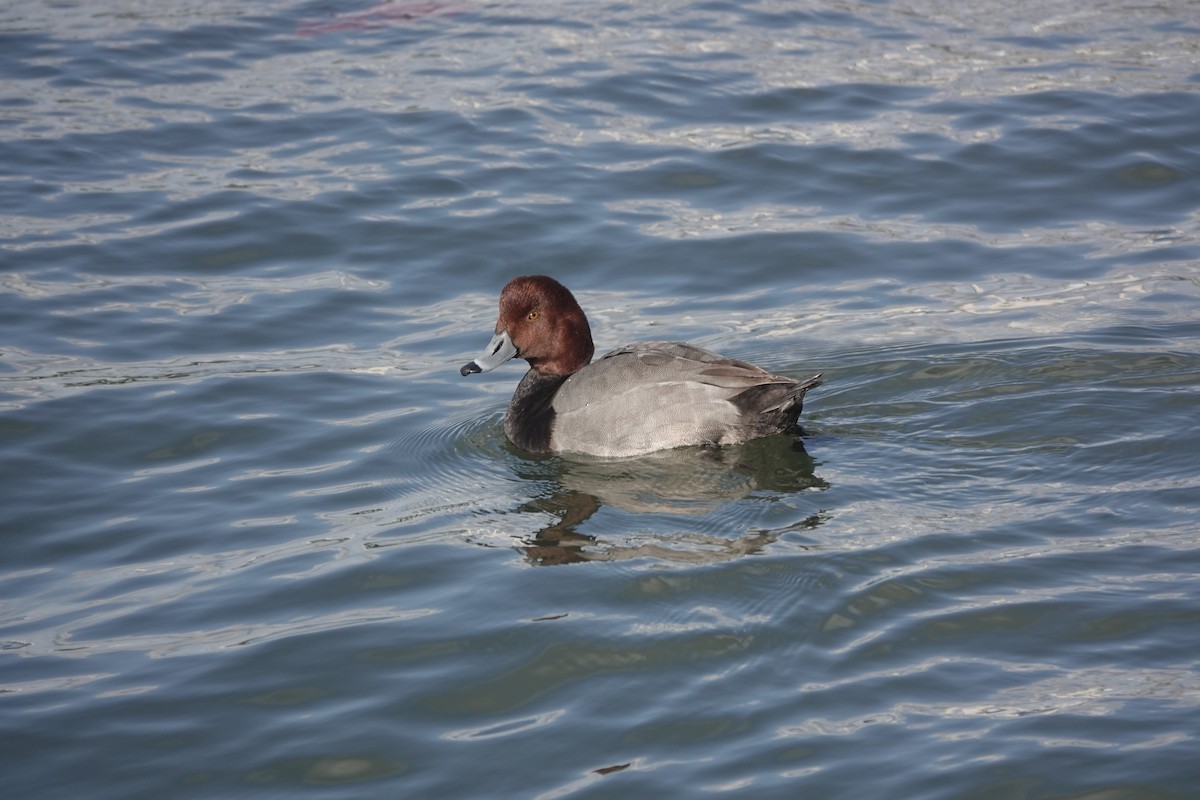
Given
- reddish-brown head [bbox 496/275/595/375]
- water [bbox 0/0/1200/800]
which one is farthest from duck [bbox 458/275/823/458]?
water [bbox 0/0/1200/800]

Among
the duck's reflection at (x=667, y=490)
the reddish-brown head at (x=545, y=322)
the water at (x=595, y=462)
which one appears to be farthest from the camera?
the reddish-brown head at (x=545, y=322)

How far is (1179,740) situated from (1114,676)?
456mm

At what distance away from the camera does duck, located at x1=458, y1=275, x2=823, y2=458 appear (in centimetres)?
711

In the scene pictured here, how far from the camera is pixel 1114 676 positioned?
4.64 m

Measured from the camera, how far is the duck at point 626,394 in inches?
280

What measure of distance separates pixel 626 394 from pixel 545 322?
88 cm

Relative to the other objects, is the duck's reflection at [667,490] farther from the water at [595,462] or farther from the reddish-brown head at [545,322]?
the reddish-brown head at [545,322]

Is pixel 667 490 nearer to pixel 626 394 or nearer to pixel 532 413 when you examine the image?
pixel 626 394

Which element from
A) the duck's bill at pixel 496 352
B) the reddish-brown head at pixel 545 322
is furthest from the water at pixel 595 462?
the reddish-brown head at pixel 545 322

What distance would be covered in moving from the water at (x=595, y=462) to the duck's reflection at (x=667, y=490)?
0.03 meters

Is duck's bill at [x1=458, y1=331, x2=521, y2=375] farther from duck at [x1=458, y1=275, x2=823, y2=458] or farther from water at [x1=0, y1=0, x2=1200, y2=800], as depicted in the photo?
water at [x1=0, y1=0, x2=1200, y2=800]

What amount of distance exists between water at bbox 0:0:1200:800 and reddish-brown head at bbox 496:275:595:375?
0.54m

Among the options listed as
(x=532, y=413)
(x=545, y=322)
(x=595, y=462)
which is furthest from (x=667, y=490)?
(x=545, y=322)

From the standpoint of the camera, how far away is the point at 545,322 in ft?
26.0
